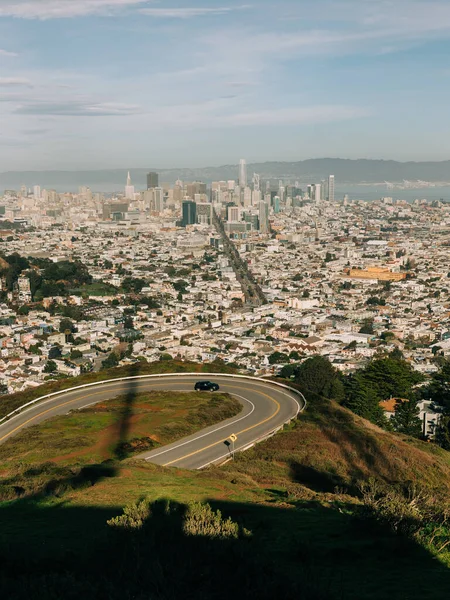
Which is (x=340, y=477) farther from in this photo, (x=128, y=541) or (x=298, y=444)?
(x=128, y=541)

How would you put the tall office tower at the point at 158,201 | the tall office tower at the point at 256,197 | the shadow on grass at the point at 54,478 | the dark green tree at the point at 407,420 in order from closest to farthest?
the shadow on grass at the point at 54,478 → the dark green tree at the point at 407,420 → the tall office tower at the point at 158,201 → the tall office tower at the point at 256,197

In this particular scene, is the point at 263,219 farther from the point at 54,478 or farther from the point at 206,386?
the point at 54,478

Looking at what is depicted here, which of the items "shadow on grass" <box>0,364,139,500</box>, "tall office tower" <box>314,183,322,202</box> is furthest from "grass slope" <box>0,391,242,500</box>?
"tall office tower" <box>314,183,322,202</box>

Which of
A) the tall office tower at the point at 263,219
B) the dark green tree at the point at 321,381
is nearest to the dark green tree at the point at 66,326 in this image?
the dark green tree at the point at 321,381

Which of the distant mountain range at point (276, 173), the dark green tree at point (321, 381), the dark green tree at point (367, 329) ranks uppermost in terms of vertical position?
the distant mountain range at point (276, 173)

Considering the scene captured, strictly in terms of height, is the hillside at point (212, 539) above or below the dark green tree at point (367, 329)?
above

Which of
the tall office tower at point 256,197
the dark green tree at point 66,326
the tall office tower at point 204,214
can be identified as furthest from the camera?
the tall office tower at point 256,197

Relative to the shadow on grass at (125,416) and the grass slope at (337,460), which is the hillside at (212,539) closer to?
the grass slope at (337,460)
